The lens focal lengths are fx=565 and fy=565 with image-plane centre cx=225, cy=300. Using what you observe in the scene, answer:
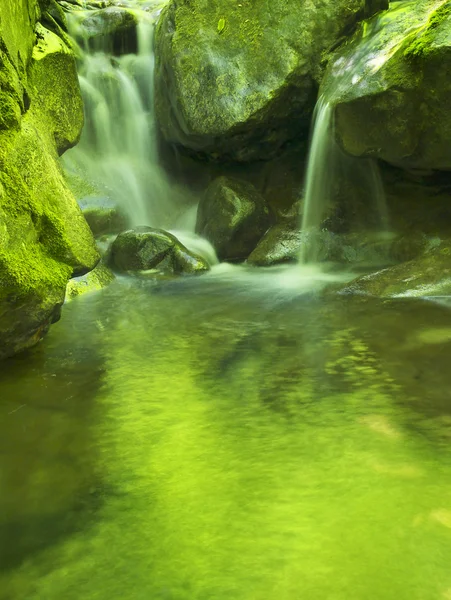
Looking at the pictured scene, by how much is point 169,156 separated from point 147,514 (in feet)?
33.2

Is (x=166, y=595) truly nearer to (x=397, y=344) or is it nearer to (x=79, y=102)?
(x=397, y=344)

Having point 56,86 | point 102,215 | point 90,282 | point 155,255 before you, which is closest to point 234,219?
point 155,255

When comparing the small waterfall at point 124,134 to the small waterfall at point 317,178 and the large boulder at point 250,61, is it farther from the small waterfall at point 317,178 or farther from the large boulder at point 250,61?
the small waterfall at point 317,178

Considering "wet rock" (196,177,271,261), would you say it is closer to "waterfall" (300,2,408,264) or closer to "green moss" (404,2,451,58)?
"waterfall" (300,2,408,264)

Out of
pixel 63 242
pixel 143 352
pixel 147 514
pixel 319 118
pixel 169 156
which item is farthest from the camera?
pixel 169 156

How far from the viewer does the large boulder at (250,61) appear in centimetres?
862

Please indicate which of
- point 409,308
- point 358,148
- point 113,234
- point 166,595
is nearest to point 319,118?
point 358,148

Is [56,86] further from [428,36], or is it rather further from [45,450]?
[428,36]

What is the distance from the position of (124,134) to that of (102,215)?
228 centimetres

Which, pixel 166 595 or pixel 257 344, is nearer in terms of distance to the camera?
pixel 166 595

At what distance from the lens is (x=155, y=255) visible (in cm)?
890

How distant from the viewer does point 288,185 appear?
10156mm

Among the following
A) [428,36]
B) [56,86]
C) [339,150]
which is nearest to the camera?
[56,86]

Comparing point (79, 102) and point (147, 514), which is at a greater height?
point (79, 102)
